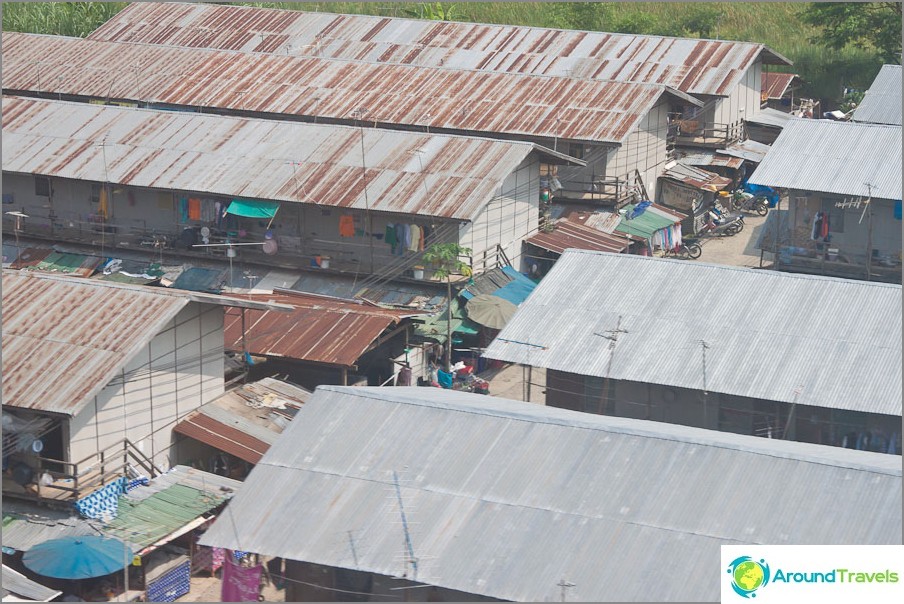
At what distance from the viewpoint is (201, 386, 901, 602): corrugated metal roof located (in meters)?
23.2

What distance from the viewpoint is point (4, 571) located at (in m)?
28.7

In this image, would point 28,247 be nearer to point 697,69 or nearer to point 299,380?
point 299,380

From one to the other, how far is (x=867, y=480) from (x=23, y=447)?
708 inches

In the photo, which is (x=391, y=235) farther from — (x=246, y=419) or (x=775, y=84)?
(x=775, y=84)

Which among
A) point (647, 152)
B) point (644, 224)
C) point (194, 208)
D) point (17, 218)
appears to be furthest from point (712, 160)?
point (17, 218)

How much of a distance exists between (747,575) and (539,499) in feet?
13.6

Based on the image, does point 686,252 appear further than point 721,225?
No

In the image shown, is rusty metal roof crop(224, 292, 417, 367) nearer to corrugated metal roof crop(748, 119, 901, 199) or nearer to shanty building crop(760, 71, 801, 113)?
corrugated metal roof crop(748, 119, 901, 199)

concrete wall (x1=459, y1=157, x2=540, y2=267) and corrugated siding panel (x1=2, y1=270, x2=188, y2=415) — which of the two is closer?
corrugated siding panel (x1=2, y1=270, x2=188, y2=415)

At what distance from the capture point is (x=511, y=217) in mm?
47500

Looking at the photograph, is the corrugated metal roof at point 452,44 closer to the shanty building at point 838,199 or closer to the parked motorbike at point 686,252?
the parked motorbike at point 686,252

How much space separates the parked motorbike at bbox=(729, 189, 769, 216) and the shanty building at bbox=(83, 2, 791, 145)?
286 cm

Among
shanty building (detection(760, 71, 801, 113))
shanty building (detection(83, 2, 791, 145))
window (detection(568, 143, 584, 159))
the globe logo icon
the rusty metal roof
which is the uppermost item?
shanty building (detection(83, 2, 791, 145))

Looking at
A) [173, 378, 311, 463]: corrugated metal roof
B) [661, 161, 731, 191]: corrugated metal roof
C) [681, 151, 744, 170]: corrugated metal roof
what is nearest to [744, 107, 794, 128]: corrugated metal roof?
[681, 151, 744, 170]: corrugated metal roof
